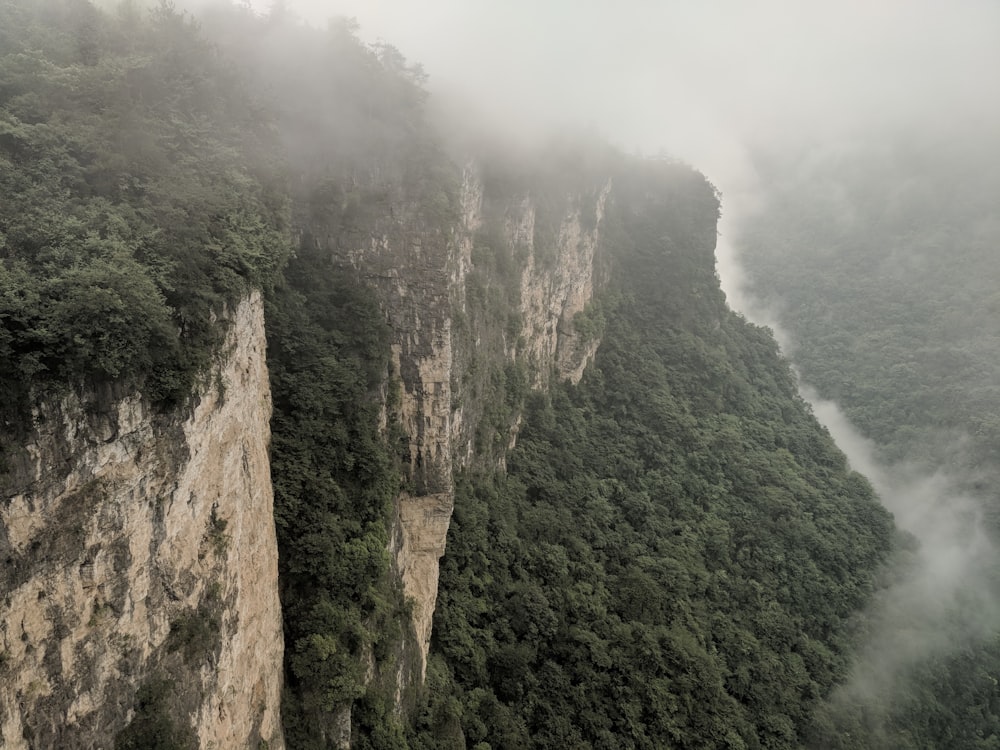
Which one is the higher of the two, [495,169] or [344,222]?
[495,169]

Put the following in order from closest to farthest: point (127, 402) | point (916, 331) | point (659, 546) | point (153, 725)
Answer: point (127, 402), point (153, 725), point (659, 546), point (916, 331)

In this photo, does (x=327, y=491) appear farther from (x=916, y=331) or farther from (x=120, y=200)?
(x=916, y=331)

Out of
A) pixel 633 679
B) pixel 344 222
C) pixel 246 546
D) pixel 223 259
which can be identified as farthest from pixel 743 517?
pixel 223 259

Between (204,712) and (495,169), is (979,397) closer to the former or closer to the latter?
(495,169)

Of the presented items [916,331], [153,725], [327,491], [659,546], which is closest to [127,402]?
[153,725]

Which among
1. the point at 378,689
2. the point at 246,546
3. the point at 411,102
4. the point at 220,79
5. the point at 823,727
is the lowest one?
the point at 823,727
